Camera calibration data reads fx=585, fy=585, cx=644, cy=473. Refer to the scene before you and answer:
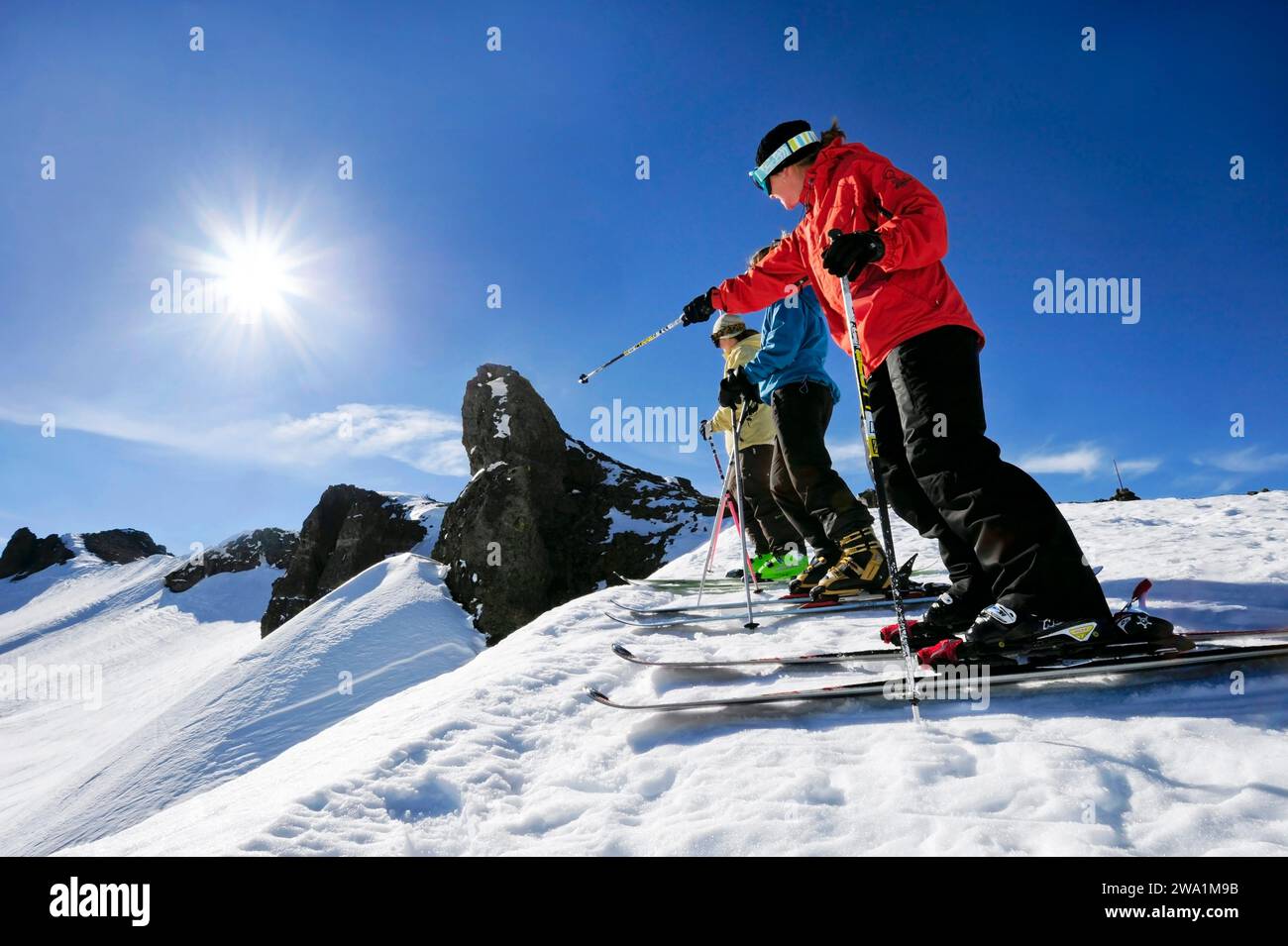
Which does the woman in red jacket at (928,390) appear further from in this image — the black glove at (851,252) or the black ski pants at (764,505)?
the black ski pants at (764,505)

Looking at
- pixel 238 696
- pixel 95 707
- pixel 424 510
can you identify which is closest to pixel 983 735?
pixel 238 696

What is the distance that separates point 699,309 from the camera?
4.78m

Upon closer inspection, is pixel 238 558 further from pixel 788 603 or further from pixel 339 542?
pixel 788 603

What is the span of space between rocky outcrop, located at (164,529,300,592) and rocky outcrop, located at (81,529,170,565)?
3340 cm

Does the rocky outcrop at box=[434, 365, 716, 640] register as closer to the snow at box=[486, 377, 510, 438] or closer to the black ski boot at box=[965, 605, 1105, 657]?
the snow at box=[486, 377, 510, 438]

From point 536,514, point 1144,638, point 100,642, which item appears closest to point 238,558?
point 100,642

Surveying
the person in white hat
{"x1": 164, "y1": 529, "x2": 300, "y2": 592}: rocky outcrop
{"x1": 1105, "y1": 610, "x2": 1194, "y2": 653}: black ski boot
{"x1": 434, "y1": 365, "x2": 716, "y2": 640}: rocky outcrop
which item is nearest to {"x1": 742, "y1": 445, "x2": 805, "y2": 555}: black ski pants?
the person in white hat

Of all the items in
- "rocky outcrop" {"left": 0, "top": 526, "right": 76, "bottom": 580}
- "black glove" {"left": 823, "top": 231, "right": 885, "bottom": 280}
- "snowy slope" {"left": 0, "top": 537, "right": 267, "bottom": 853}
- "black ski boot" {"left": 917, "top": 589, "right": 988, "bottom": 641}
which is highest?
"black glove" {"left": 823, "top": 231, "right": 885, "bottom": 280}

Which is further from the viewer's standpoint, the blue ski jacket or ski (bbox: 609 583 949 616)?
the blue ski jacket

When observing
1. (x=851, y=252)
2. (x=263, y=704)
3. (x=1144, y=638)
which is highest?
(x=851, y=252)

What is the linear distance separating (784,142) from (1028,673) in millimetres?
→ 2969

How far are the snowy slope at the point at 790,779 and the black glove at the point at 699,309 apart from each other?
2883mm

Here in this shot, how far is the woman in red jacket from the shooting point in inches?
95.5
